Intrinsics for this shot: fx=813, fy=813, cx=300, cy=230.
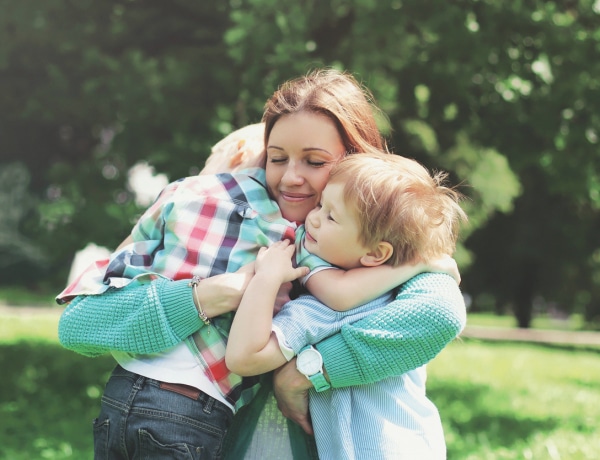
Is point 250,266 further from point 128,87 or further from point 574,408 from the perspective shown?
point 574,408

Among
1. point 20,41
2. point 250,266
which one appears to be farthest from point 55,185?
point 250,266

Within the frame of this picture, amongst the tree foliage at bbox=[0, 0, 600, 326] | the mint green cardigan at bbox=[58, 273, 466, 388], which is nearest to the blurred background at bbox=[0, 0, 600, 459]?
the tree foliage at bbox=[0, 0, 600, 326]

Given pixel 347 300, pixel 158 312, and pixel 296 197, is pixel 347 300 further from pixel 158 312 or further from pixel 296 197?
pixel 158 312

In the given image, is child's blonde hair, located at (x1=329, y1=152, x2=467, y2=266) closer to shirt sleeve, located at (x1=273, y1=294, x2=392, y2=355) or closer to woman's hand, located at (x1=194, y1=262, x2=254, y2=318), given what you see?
shirt sleeve, located at (x1=273, y1=294, x2=392, y2=355)

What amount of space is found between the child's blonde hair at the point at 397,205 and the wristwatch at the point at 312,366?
335mm

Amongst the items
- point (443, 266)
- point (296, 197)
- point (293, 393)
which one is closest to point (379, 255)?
point (443, 266)

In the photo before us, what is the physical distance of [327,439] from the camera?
2213 millimetres

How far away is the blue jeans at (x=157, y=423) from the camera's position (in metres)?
2.13

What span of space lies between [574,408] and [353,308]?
21.0 feet

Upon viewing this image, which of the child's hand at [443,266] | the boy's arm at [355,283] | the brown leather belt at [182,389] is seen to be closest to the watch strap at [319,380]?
the boy's arm at [355,283]

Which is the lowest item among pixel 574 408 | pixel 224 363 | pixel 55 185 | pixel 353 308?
pixel 574 408

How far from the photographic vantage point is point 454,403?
7.69 metres

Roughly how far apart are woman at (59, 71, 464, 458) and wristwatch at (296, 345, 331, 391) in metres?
0.02

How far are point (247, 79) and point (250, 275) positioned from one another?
3968 mm
